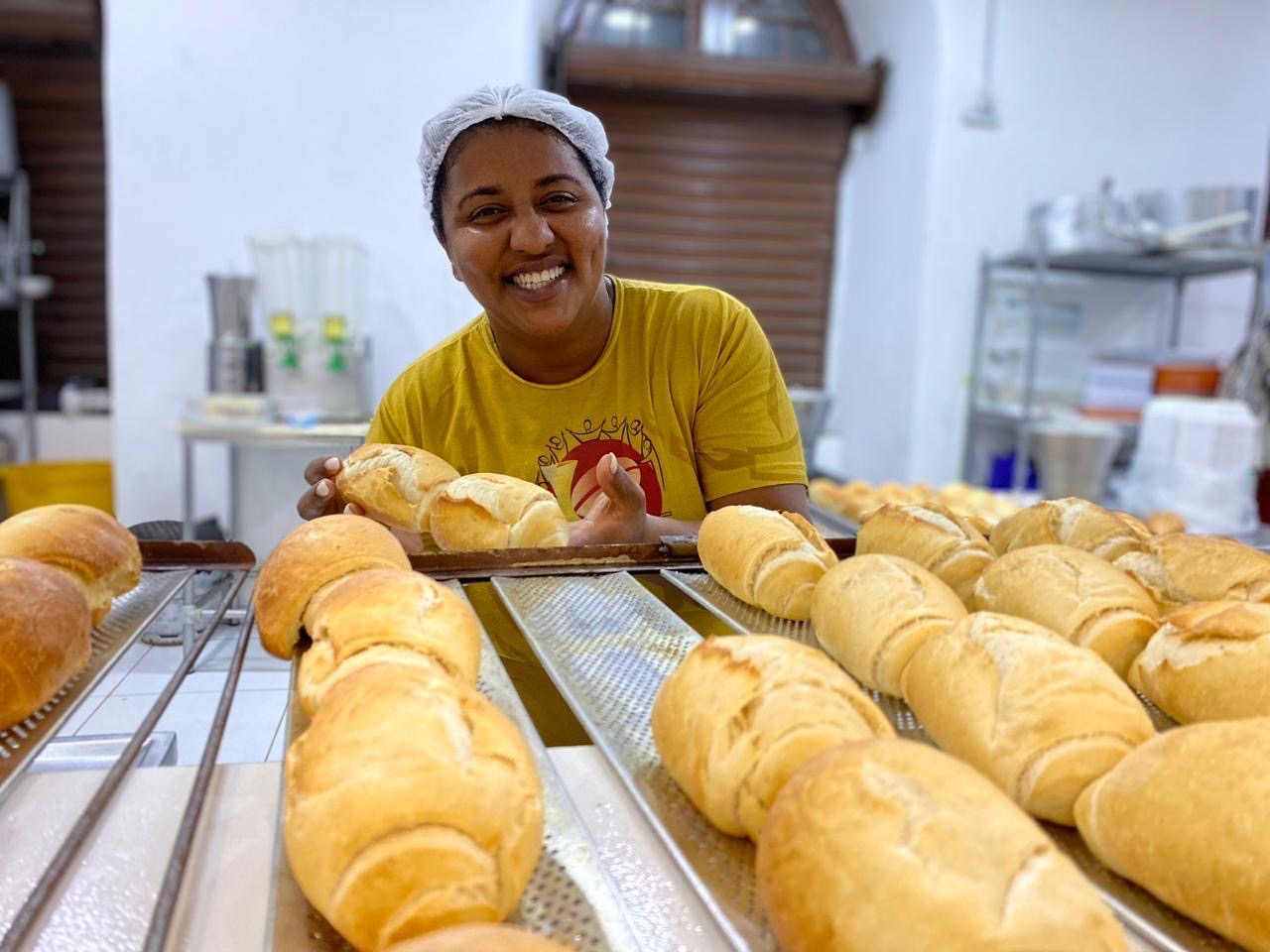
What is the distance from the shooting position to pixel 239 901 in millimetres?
570

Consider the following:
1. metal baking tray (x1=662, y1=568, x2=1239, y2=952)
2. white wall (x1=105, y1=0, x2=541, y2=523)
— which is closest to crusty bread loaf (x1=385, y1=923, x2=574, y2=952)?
metal baking tray (x1=662, y1=568, x2=1239, y2=952)

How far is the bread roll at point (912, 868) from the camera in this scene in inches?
17.5

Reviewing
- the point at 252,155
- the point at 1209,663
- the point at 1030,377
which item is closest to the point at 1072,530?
the point at 1209,663

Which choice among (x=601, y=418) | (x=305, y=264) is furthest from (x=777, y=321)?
(x=601, y=418)

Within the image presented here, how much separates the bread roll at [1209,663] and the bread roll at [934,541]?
0.25 m

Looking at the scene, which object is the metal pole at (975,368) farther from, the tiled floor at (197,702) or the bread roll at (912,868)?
the bread roll at (912,868)

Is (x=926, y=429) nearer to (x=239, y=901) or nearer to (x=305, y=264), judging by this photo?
(x=305, y=264)

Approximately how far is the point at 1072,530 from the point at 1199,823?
710mm

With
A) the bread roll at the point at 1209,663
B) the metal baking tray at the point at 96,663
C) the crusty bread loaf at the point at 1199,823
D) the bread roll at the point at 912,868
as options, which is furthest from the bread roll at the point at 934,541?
the metal baking tray at the point at 96,663

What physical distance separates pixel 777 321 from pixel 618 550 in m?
4.61

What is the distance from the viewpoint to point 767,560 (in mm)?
1045

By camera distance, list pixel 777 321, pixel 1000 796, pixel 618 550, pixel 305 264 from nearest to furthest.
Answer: pixel 1000 796
pixel 618 550
pixel 305 264
pixel 777 321

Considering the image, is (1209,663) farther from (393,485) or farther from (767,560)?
(393,485)

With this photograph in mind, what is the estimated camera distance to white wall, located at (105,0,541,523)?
3795 mm
